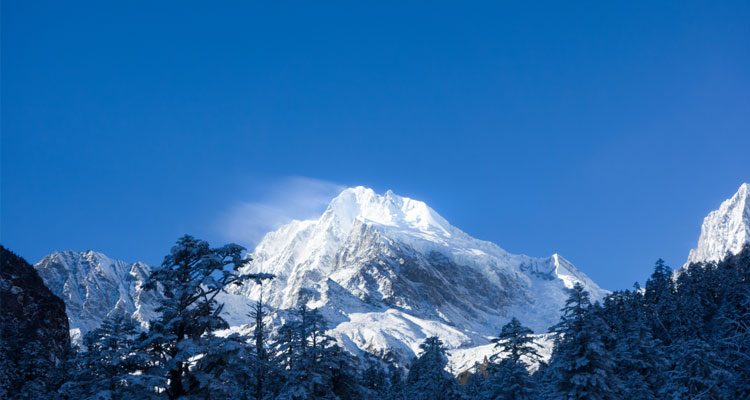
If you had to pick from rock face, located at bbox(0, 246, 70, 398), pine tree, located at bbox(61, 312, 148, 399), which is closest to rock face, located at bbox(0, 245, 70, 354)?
rock face, located at bbox(0, 246, 70, 398)

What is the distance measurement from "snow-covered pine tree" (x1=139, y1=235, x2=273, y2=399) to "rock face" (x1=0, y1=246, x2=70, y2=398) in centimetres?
3258

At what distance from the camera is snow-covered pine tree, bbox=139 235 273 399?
20.0m

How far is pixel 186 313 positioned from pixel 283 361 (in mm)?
20967

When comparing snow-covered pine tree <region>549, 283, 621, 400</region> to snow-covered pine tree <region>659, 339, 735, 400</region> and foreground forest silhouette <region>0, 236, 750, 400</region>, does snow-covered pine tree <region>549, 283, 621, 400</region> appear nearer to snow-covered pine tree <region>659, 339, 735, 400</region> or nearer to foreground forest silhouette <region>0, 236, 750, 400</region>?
foreground forest silhouette <region>0, 236, 750, 400</region>

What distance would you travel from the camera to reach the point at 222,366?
20750 mm

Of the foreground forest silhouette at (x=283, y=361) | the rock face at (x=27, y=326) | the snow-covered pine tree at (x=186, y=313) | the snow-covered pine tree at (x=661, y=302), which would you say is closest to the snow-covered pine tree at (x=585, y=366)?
the foreground forest silhouette at (x=283, y=361)

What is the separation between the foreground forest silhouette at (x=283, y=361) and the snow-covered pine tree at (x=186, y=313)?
0.04 m

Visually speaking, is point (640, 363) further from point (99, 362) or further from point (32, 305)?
point (32, 305)

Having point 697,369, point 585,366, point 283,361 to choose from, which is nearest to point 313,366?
point 283,361

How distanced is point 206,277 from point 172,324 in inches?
77.2

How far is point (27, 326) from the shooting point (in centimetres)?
7331

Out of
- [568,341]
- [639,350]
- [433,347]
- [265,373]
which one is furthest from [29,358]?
[639,350]

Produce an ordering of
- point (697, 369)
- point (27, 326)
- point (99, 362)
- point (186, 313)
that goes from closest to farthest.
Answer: point (186, 313)
point (99, 362)
point (697, 369)
point (27, 326)

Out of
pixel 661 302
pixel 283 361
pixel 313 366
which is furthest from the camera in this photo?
pixel 661 302
